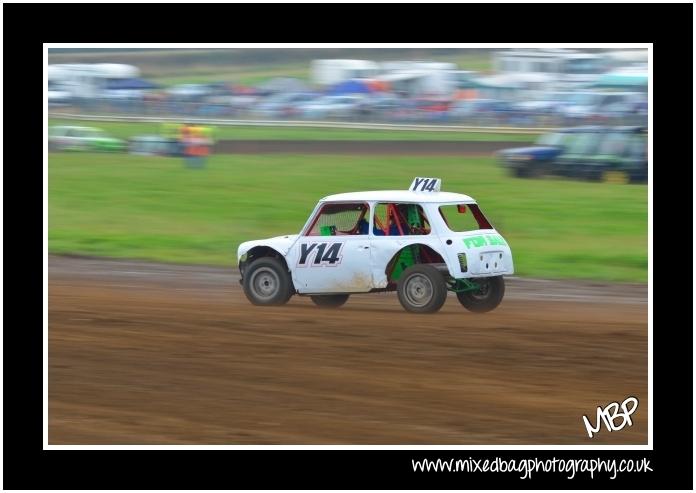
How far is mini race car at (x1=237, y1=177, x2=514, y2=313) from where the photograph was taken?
13.1 metres

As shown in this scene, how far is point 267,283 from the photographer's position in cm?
1405

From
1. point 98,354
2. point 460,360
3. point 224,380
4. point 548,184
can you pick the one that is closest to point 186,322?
point 98,354

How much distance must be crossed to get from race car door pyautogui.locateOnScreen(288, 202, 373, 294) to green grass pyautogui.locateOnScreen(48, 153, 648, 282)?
5.15 metres

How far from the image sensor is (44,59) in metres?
12.8

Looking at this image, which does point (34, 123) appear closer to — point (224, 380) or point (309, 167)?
point (224, 380)

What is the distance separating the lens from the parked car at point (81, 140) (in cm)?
2888

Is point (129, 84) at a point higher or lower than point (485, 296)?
higher

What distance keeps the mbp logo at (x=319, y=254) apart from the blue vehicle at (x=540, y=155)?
40.7 ft

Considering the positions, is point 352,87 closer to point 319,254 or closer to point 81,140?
point 81,140

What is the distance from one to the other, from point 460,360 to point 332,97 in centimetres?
2165

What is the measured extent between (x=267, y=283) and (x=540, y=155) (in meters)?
12.6

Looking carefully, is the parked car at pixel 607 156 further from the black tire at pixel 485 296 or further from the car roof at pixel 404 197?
the car roof at pixel 404 197

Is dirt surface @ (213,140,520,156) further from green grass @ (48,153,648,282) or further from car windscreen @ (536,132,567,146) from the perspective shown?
car windscreen @ (536,132,567,146)

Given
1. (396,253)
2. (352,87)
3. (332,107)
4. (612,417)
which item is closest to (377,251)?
(396,253)
